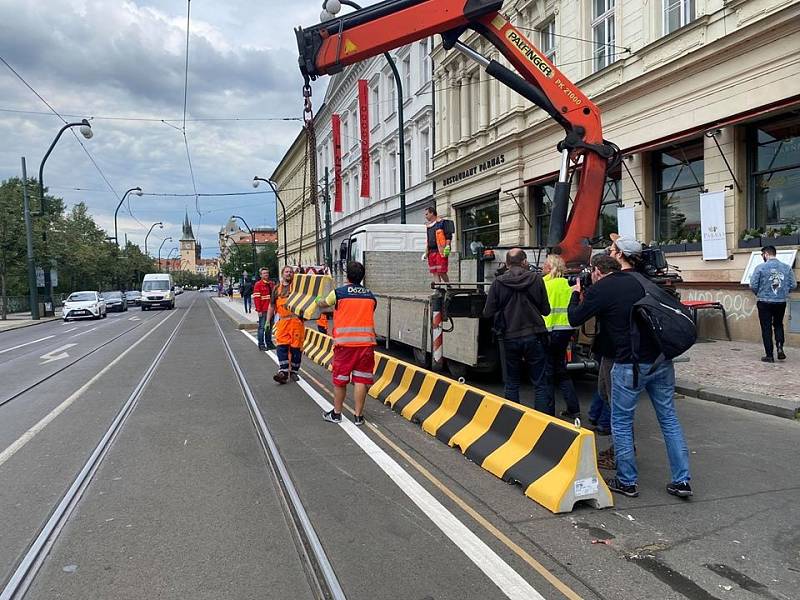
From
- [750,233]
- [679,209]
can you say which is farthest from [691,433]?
[679,209]

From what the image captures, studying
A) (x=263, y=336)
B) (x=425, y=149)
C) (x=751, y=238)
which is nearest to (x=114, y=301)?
(x=425, y=149)

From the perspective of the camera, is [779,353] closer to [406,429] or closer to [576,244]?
[576,244]

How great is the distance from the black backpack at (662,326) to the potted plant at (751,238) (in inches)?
359

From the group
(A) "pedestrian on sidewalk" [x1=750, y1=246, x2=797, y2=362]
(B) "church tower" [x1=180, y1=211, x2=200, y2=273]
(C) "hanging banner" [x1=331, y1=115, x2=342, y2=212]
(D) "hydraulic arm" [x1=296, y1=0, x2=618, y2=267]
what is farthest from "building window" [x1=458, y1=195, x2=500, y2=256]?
(B) "church tower" [x1=180, y1=211, x2=200, y2=273]

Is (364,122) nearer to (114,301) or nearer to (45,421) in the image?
(114,301)

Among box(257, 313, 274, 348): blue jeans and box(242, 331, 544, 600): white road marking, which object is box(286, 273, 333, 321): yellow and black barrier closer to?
box(257, 313, 274, 348): blue jeans

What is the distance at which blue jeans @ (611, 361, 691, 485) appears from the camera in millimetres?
4234

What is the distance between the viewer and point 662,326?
13.2 ft

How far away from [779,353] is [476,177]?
14592mm

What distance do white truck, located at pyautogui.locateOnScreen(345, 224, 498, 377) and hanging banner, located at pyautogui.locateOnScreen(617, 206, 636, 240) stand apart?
497 cm

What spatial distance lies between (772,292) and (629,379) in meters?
6.57

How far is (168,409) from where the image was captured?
7.57m

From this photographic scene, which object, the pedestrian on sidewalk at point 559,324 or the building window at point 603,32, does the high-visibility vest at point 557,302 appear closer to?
the pedestrian on sidewalk at point 559,324

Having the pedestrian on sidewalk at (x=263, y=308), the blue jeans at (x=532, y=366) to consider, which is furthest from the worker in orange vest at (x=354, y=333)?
the pedestrian on sidewalk at (x=263, y=308)
